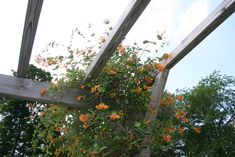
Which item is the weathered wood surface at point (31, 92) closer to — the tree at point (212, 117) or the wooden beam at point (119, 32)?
the wooden beam at point (119, 32)

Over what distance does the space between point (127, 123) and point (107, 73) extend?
0.49m

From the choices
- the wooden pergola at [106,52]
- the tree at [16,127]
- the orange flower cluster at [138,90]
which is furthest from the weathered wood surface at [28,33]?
the tree at [16,127]

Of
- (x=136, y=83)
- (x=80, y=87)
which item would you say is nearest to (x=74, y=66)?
(x=80, y=87)

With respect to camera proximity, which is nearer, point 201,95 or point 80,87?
point 80,87

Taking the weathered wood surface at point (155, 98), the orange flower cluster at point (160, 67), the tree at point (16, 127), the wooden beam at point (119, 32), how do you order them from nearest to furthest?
the wooden beam at point (119, 32) → the orange flower cluster at point (160, 67) → the weathered wood surface at point (155, 98) → the tree at point (16, 127)

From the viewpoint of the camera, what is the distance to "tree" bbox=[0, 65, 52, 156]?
11.8 m

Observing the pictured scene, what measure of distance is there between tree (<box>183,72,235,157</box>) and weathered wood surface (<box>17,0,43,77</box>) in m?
13.4

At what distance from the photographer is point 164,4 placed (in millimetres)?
2637

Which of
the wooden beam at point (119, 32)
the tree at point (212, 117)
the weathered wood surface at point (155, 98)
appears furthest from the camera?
the tree at point (212, 117)

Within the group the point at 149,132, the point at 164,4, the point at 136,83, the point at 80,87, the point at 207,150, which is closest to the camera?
the point at 164,4

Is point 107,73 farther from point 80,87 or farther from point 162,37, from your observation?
point 162,37

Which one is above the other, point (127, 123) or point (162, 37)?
point (162, 37)

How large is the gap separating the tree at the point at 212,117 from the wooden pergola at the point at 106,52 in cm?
1302

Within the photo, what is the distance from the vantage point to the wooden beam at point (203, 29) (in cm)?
218
